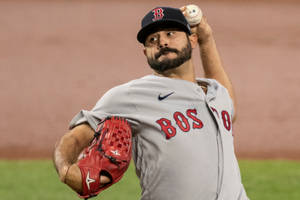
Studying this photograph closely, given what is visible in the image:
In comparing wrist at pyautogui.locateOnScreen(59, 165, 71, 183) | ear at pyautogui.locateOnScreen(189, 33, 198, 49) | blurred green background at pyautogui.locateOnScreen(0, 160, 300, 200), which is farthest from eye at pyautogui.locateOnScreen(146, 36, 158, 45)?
blurred green background at pyautogui.locateOnScreen(0, 160, 300, 200)

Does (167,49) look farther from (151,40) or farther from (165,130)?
(165,130)

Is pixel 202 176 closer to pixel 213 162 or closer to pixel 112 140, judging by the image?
pixel 213 162

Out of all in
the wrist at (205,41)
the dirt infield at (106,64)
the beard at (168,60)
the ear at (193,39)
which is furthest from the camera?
the dirt infield at (106,64)

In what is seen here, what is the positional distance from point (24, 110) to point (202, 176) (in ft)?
29.7

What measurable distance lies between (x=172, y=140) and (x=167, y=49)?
0.42m

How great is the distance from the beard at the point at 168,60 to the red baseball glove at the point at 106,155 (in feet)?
1.25

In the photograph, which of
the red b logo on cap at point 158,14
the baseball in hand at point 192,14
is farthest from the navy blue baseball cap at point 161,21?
the baseball in hand at point 192,14

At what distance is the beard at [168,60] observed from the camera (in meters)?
2.48

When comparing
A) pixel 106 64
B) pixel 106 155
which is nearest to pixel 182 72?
pixel 106 155

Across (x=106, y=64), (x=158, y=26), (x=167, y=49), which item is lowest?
(x=106, y=64)

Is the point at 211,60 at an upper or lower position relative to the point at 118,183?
upper

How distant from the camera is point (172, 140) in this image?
93.0 inches

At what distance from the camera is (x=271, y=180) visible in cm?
700

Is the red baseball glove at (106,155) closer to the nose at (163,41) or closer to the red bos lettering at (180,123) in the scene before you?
the red bos lettering at (180,123)
